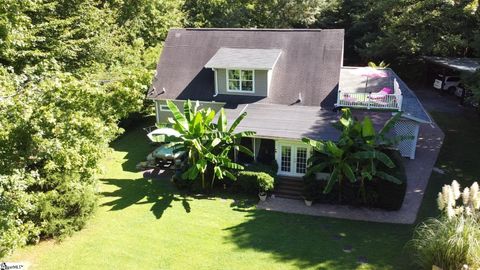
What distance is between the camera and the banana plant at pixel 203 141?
1894cm

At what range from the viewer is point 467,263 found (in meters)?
12.1

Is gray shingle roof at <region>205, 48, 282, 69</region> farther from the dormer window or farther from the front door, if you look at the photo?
the front door

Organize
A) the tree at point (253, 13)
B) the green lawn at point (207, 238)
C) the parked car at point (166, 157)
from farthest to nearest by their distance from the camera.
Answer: the tree at point (253, 13) → the parked car at point (166, 157) → the green lawn at point (207, 238)

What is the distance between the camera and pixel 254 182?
19.2 metres

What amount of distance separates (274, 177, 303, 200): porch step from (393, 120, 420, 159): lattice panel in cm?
671

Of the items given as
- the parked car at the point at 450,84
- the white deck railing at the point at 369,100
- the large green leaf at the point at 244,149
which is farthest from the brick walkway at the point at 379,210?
the parked car at the point at 450,84

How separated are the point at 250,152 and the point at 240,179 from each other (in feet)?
4.78

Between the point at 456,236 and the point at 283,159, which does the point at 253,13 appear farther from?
the point at 456,236

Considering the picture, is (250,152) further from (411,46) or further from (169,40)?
(411,46)

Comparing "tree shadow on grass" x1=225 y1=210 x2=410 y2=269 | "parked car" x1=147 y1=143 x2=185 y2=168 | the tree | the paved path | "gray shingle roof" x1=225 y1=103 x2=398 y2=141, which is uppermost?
the tree

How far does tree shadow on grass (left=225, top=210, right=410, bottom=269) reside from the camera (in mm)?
14523

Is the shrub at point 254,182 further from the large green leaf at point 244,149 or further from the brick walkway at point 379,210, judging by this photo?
the large green leaf at point 244,149

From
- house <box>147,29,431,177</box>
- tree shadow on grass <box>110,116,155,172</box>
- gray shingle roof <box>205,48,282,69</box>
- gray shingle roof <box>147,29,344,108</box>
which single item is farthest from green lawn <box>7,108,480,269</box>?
gray shingle roof <box>205,48,282,69</box>

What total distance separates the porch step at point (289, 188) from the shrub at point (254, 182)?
0.86 metres
